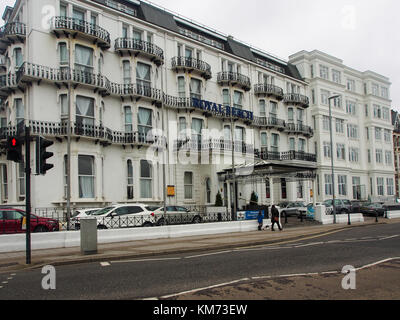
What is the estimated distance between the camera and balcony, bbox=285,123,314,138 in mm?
41031

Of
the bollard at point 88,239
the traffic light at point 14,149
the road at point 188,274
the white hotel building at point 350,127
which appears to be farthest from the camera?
the white hotel building at point 350,127

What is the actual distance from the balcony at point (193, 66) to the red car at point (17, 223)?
56.0 feet

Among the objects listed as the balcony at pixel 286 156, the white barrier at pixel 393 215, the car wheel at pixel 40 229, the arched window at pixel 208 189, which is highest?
the balcony at pixel 286 156

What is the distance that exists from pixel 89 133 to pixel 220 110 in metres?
13.2

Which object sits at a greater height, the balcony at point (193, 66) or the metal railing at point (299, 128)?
the balcony at point (193, 66)

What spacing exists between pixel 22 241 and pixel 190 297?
36.6ft

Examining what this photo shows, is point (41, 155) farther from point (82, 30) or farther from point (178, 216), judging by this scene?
point (82, 30)

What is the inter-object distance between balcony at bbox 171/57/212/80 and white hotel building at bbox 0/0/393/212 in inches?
3.8

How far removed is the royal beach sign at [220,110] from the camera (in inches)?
1243

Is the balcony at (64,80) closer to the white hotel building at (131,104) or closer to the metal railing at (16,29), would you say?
the white hotel building at (131,104)

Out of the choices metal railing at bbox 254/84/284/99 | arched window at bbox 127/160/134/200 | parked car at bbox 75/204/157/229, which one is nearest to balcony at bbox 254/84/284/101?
metal railing at bbox 254/84/284/99

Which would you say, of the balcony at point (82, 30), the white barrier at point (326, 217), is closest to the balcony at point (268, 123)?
the white barrier at point (326, 217)
